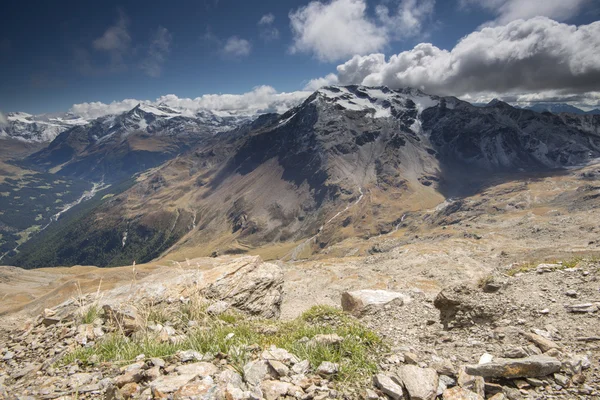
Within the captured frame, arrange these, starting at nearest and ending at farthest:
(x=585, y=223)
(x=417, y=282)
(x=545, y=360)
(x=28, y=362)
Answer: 1. (x=545, y=360)
2. (x=28, y=362)
3. (x=417, y=282)
4. (x=585, y=223)

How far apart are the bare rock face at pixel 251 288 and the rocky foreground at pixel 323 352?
243 centimetres

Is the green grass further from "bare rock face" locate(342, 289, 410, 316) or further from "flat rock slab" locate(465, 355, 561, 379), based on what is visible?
"bare rock face" locate(342, 289, 410, 316)

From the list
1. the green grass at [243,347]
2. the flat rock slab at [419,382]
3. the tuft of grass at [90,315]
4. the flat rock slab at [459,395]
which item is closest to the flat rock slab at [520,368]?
the flat rock slab at [459,395]

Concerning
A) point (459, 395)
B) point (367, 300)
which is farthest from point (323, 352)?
point (367, 300)

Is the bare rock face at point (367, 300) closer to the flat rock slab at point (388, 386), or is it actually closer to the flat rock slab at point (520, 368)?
the flat rock slab at point (520, 368)

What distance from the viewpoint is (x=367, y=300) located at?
40.7ft

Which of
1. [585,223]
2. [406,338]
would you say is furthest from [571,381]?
[585,223]

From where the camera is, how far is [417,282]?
30.5 meters

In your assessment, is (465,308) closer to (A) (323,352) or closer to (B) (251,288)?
(A) (323,352)

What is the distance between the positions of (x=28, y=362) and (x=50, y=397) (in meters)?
2.95

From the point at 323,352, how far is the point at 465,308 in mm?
5560

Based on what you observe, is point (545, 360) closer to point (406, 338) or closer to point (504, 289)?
point (406, 338)

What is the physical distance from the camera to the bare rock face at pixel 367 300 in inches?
466

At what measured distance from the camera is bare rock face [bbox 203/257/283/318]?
1298 cm
